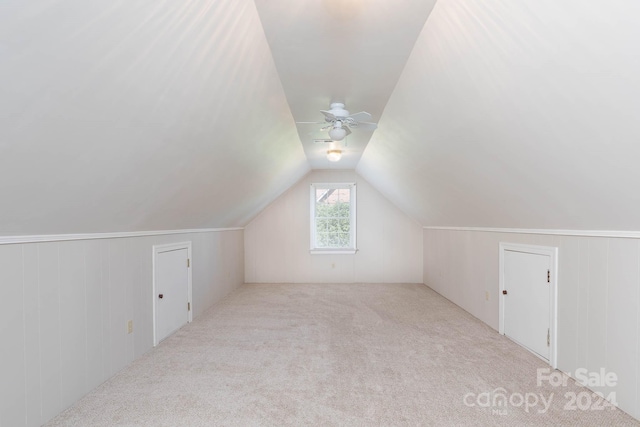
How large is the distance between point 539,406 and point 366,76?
2.63m

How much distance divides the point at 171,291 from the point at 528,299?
3710mm

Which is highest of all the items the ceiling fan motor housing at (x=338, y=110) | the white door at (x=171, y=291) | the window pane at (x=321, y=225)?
the ceiling fan motor housing at (x=338, y=110)

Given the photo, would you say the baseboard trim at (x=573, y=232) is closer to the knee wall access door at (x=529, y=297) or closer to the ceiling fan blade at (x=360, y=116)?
the knee wall access door at (x=529, y=297)

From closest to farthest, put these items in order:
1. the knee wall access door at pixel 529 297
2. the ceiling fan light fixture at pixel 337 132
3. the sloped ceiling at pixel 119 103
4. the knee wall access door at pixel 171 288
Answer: the sloped ceiling at pixel 119 103
the knee wall access door at pixel 529 297
the ceiling fan light fixture at pixel 337 132
the knee wall access door at pixel 171 288

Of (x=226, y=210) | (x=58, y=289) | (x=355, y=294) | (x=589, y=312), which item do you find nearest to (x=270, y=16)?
(x=58, y=289)

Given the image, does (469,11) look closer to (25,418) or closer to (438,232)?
(25,418)

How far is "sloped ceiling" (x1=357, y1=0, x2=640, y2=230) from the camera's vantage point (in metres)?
1.48

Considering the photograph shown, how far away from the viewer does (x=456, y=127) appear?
111 inches

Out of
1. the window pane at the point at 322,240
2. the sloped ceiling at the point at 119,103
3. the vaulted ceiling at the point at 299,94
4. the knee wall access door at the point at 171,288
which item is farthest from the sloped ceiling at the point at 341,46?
the window pane at the point at 322,240

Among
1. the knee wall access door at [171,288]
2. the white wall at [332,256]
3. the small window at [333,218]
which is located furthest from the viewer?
the small window at [333,218]

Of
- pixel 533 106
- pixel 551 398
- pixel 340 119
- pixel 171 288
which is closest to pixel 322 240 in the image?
pixel 171 288

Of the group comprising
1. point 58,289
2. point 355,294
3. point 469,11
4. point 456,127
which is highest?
point 469,11

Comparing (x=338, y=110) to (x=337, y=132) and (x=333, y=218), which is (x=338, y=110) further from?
(x=333, y=218)

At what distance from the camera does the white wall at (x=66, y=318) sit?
6.73ft
